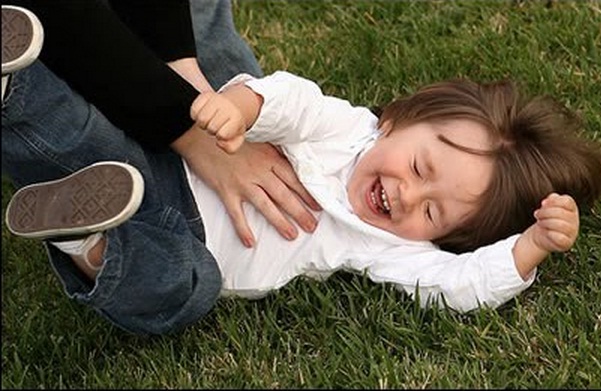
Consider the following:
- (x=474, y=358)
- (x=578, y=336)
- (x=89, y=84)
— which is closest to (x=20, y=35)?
(x=89, y=84)

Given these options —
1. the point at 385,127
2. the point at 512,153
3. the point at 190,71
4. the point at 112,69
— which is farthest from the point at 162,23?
the point at 512,153

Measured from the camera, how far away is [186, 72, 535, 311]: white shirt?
7.80 feet

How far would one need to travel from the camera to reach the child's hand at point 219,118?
2.22 meters

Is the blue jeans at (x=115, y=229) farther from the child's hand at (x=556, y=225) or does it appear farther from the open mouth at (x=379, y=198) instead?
the child's hand at (x=556, y=225)

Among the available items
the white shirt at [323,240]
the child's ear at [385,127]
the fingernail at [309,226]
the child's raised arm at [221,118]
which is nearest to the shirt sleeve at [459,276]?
the white shirt at [323,240]

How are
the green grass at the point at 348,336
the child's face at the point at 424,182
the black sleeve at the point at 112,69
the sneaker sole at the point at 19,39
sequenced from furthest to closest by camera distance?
the child's face at the point at 424,182, the black sleeve at the point at 112,69, the green grass at the point at 348,336, the sneaker sole at the point at 19,39

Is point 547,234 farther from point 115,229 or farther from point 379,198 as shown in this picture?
point 115,229

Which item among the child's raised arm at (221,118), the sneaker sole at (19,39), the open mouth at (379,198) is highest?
the sneaker sole at (19,39)

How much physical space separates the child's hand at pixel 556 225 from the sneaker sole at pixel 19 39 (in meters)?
0.94

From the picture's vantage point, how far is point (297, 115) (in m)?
2.46

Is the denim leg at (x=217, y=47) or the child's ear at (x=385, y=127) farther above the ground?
the child's ear at (x=385, y=127)

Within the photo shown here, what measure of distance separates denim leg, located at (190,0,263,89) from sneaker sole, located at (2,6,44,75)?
2.32 ft

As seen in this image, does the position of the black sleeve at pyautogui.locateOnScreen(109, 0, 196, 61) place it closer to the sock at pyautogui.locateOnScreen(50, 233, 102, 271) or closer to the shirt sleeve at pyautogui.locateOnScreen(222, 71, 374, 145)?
the shirt sleeve at pyautogui.locateOnScreen(222, 71, 374, 145)

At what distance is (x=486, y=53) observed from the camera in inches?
124
